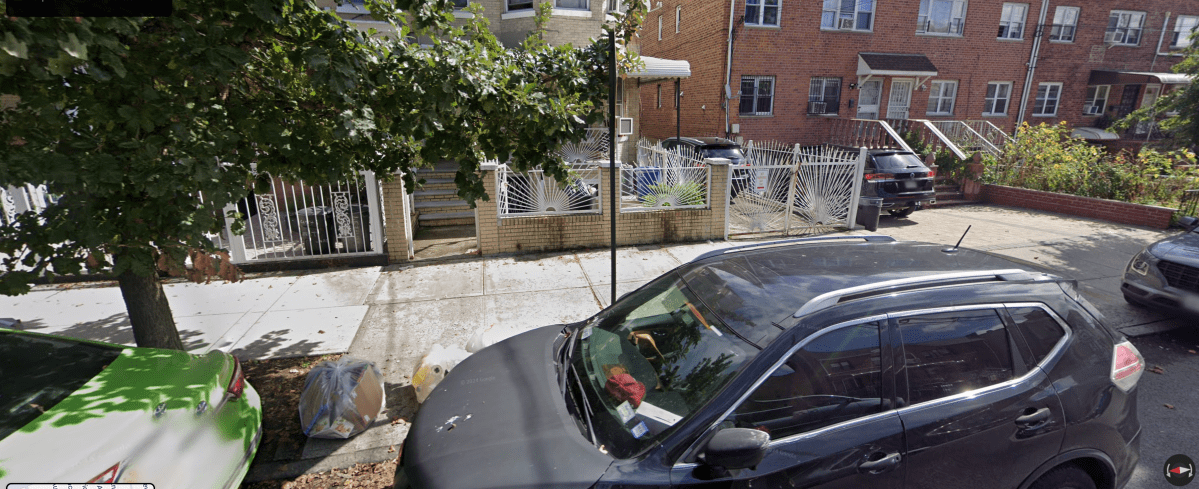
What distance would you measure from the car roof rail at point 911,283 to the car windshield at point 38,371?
11.3 feet

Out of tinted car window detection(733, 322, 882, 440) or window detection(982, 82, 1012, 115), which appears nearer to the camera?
tinted car window detection(733, 322, 882, 440)

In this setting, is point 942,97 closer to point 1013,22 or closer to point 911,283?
point 1013,22

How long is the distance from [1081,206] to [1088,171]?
945 millimetres

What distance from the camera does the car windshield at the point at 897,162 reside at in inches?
418

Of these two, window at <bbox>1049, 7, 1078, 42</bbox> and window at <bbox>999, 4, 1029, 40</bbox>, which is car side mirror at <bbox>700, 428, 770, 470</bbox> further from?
window at <bbox>1049, 7, 1078, 42</bbox>

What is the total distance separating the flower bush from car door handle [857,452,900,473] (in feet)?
41.2

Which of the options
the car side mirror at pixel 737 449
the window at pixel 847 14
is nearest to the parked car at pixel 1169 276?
the car side mirror at pixel 737 449

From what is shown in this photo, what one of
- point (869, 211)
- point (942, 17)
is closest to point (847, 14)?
point (942, 17)

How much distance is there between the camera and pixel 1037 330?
2.59 metres

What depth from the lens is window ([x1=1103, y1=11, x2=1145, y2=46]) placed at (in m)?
20.0

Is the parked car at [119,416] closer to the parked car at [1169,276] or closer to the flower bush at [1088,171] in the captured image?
the parked car at [1169,276]

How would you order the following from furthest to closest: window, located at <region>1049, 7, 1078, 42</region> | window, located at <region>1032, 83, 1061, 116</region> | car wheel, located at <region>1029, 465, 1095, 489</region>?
window, located at <region>1032, 83, 1061, 116</region> → window, located at <region>1049, 7, 1078, 42</region> → car wheel, located at <region>1029, 465, 1095, 489</region>

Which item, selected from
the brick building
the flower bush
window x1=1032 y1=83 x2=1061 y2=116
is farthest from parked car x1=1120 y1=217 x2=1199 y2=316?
window x1=1032 y1=83 x2=1061 y2=116

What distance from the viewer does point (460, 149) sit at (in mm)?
3549
